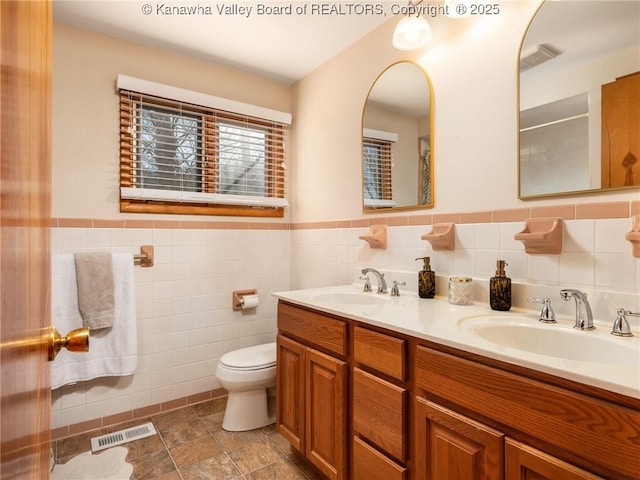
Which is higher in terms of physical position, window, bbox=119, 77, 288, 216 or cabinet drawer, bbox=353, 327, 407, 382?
window, bbox=119, 77, 288, 216

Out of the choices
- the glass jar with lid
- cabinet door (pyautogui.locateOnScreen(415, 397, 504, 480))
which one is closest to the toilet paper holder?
the glass jar with lid

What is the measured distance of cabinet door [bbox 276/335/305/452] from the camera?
1.63 meters

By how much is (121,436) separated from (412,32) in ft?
Result: 8.71

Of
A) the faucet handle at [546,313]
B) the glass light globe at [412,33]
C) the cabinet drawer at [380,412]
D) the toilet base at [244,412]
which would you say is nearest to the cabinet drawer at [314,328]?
the cabinet drawer at [380,412]

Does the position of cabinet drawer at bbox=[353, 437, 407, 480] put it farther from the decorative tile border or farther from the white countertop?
the decorative tile border

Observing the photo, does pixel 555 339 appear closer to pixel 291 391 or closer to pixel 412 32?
pixel 291 391

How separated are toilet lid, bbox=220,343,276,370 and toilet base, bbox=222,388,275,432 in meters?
0.18

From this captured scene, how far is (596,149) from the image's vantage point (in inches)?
46.0

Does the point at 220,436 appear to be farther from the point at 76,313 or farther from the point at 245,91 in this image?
the point at 245,91

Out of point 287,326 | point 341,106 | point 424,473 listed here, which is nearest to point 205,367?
point 287,326

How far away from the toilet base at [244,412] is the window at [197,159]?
122cm

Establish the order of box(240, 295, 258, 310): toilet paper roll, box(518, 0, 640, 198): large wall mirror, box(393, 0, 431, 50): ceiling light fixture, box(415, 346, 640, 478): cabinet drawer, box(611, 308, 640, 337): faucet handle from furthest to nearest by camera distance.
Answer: box(240, 295, 258, 310): toilet paper roll, box(393, 0, 431, 50): ceiling light fixture, box(518, 0, 640, 198): large wall mirror, box(611, 308, 640, 337): faucet handle, box(415, 346, 640, 478): cabinet drawer

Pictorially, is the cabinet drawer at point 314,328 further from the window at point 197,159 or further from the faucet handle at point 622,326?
the window at point 197,159

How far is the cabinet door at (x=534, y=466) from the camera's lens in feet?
2.42
